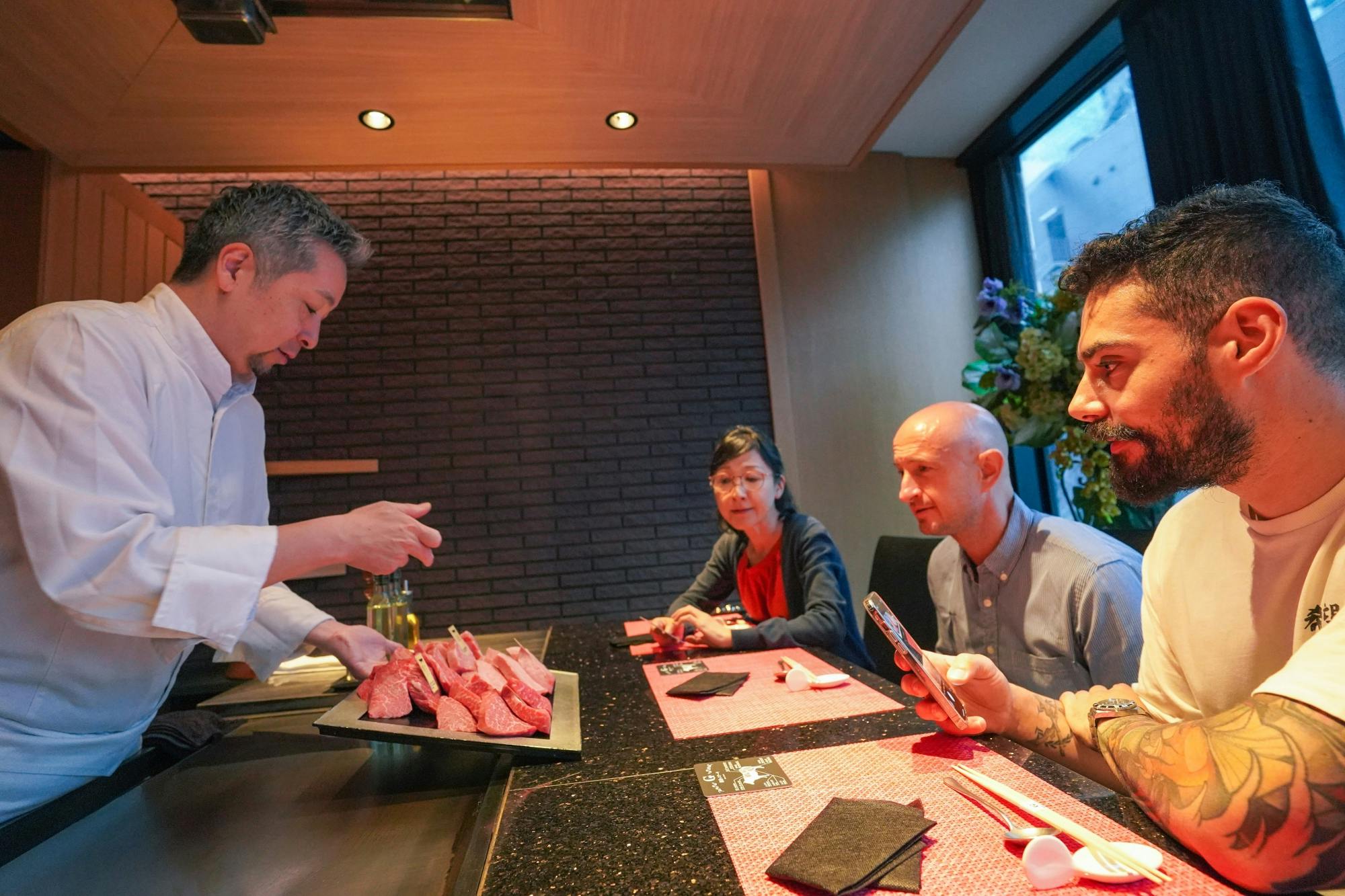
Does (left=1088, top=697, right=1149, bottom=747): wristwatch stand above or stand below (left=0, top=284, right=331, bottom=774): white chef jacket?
below

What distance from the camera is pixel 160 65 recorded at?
8.30 feet

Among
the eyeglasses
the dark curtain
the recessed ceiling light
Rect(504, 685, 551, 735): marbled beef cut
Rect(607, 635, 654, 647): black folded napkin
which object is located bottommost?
Rect(607, 635, 654, 647): black folded napkin

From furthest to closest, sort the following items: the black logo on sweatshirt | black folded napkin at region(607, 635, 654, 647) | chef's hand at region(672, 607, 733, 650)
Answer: black folded napkin at region(607, 635, 654, 647) → chef's hand at region(672, 607, 733, 650) → the black logo on sweatshirt

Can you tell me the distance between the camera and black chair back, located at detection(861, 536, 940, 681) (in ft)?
7.06

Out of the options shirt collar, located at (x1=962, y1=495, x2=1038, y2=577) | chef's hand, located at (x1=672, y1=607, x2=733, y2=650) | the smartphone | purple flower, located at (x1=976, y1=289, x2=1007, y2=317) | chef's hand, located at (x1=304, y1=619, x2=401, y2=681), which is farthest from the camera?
purple flower, located at (x1=976, y1=289, x2=1007, y2=317)

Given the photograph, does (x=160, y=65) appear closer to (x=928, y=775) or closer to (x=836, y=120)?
(x=836, y=120)

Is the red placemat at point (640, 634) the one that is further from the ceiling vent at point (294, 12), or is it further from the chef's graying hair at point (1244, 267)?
the ceiling vent at point (294, 12)

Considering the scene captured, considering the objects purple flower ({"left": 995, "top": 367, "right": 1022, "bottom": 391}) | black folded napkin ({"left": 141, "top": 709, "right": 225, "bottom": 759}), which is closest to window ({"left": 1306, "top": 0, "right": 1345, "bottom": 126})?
purple flower ({"left": 995, "top": 367, "right": 1022, "bottom": 391})

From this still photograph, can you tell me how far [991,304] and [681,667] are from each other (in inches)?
84.7

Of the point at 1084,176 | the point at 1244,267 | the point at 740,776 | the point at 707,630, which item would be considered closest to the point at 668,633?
the point at 707,630

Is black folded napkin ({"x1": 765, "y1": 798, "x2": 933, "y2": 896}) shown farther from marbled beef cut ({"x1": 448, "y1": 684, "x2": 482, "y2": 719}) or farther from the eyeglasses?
the eyeglasses

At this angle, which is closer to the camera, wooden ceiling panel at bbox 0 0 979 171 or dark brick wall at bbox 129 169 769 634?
wooden ceiling panel at bbox 0 0 979 171

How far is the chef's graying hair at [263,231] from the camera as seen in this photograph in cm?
143

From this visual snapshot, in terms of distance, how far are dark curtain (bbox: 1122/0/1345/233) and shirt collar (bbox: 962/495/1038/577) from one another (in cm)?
154
